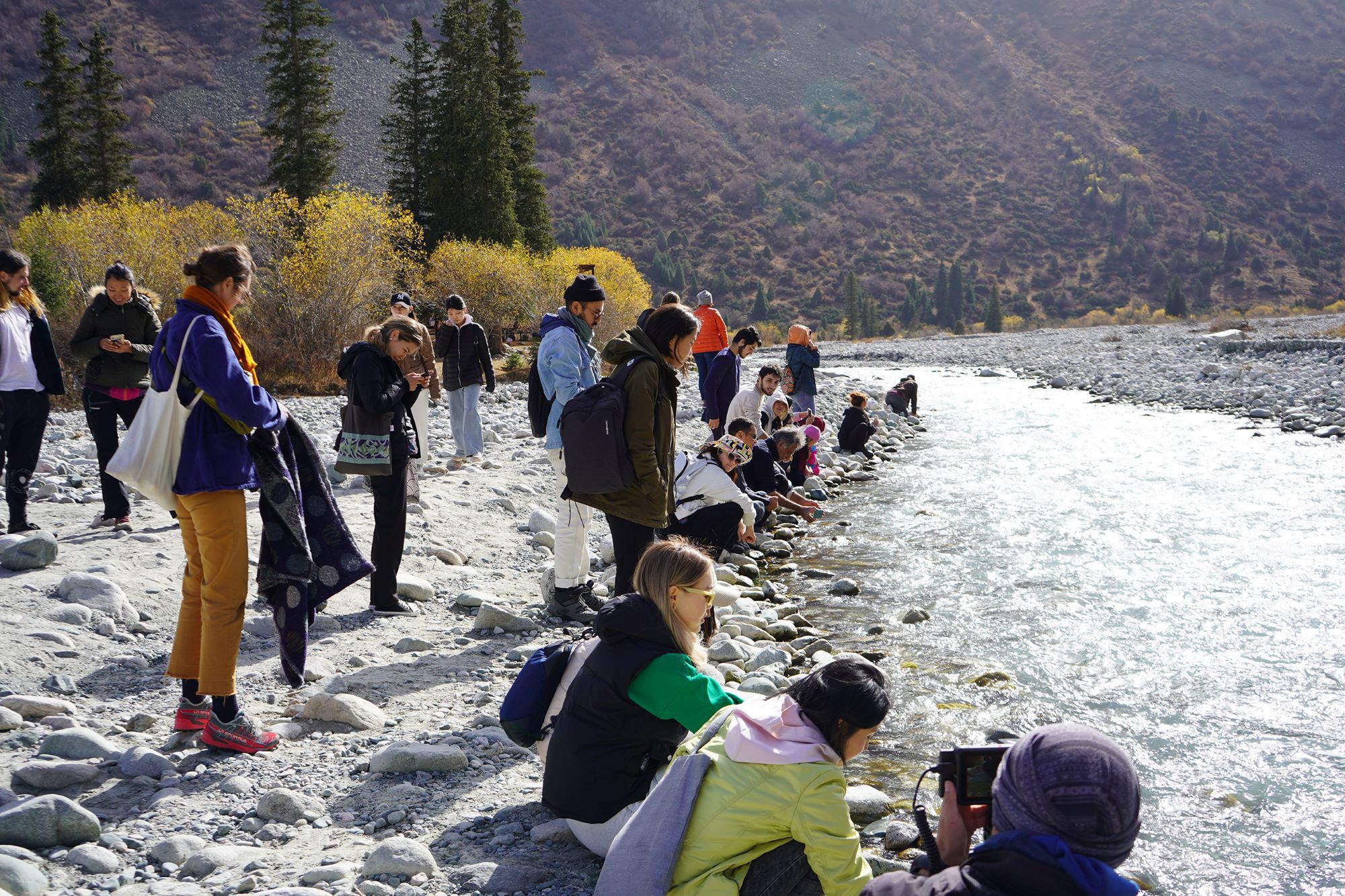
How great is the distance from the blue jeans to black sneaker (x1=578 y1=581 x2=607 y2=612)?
4.81 m

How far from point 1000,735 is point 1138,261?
8961 cm

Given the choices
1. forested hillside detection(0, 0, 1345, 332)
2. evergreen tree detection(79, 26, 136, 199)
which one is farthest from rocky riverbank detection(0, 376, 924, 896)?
forested hillside detection(0, 0, 1345, 332)

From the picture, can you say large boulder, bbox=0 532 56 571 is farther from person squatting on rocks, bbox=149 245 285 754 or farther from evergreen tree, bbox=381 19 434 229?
evergreen tree, bbox=381 19 434 229

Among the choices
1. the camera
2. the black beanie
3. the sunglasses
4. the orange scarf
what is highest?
the black beanie

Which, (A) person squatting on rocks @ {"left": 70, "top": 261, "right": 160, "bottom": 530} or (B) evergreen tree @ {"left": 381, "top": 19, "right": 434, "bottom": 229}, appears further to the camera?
(B) evergreen tree @ {"left": 381, "top": 19, "right": 434, "bottom": 229}

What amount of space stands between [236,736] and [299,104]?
36.4 meters

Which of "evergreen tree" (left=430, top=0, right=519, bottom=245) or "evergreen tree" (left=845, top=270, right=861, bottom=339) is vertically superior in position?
"evergreen tree" (left=430, top=0, right=519, bottom=245)

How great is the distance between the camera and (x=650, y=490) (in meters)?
4.61

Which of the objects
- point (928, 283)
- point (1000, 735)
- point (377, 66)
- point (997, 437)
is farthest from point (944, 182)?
point (1000, 735)

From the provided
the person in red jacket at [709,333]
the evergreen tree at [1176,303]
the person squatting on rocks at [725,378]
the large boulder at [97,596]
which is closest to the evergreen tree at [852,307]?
the evergreen tree at [1176,303]

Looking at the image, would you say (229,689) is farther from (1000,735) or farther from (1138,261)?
(1138,261)

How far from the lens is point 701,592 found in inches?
120

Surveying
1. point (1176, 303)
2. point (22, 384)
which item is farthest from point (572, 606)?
point (1176, 303)

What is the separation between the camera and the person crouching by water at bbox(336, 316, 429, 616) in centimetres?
553
